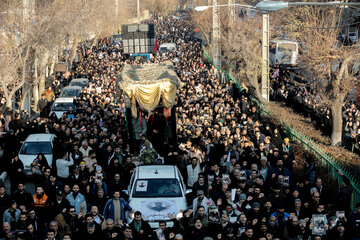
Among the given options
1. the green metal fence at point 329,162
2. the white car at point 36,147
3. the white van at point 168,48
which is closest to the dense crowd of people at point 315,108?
the green metal fence at point 329,162

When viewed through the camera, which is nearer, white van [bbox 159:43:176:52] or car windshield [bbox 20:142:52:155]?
car windshield [bbox 20:142:52:155]

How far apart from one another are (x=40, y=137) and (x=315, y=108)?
43.4 ft

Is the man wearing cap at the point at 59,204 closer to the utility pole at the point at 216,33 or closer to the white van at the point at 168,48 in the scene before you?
the utility pole at the point at 216,33

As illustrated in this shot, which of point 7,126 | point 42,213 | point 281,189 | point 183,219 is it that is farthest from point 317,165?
point 7,126

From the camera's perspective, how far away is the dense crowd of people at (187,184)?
35.6 ft

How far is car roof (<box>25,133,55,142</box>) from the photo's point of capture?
18678 millimetres

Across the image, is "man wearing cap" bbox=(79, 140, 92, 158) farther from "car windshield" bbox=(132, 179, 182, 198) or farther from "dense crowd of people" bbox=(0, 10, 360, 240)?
"car windshield" bbox=(132, 179, 182, 198)

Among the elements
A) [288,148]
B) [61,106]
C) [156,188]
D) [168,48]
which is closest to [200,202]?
[156,188]

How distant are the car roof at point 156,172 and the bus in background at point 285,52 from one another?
3099 centimetres

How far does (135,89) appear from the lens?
63.2ft

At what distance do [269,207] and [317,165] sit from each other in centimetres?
635

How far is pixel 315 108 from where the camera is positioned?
2703 centimetres

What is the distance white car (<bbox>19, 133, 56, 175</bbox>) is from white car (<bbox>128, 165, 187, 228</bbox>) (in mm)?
5462

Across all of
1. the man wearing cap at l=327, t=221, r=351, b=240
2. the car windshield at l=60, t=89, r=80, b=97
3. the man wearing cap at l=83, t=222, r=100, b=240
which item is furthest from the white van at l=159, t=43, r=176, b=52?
the man wearing cap at l=83, t=222, r=100, b=240
